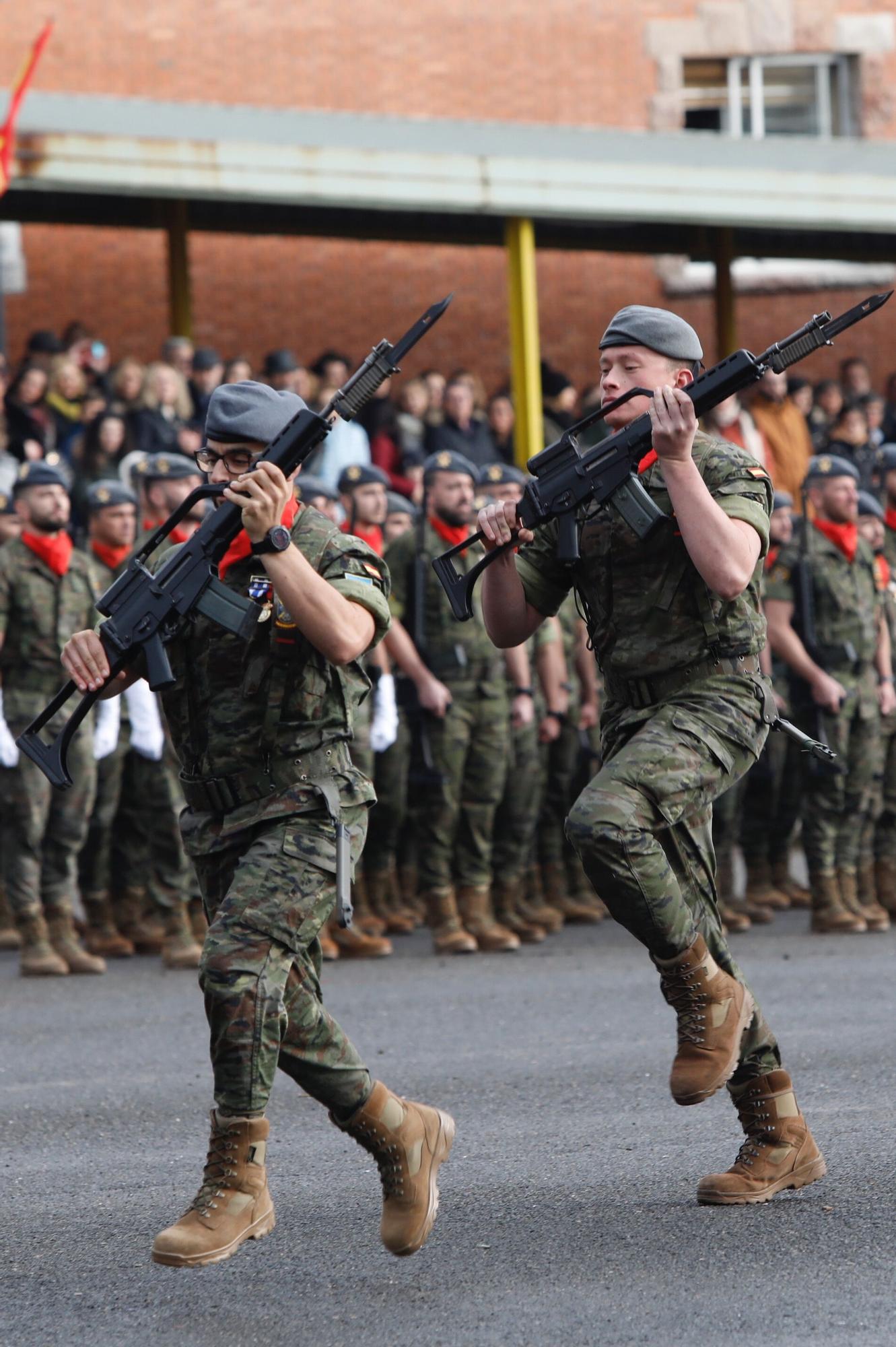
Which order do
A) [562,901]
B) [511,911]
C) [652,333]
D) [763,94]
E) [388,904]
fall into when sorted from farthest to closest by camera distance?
[763,94]
[562,901]
[388,904]
[511,911]
[652,333]

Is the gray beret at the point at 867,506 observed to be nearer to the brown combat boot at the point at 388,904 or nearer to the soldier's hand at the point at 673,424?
the brown combat boot at the point at 388,904

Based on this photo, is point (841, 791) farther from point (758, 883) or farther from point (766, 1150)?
point (766, 1150)

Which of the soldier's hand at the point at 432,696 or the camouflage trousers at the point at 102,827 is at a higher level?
the soldier's hand at the point at 432,696

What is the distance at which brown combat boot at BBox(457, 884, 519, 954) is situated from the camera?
1004cm

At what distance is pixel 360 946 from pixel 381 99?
1287cm

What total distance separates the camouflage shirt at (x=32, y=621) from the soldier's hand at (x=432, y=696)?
160 centimetres

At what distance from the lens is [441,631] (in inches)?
401

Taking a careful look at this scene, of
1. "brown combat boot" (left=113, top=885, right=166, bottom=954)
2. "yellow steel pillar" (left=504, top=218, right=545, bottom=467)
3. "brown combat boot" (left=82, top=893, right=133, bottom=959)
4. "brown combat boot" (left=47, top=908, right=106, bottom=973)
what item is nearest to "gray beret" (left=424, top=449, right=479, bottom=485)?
"brown combat boot" (left=113, top=885, right=166, bottom=954)

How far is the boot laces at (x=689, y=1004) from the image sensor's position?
185 inches

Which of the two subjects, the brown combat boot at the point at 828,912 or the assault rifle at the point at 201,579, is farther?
the brown combat boot at the point at 828,912

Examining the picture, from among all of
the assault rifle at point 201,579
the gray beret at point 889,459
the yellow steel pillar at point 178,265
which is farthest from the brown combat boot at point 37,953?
the yellow steel pillar at point 178,265

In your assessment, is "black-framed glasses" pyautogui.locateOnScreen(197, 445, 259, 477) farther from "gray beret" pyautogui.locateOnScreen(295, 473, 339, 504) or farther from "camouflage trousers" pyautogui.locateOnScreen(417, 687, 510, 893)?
"camouflage trousers" pyautogui.locateOnScreen(417, 687, 510, 893)

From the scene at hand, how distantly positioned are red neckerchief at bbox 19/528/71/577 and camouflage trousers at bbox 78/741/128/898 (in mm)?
897

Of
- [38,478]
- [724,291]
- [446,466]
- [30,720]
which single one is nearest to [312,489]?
[446,466]
